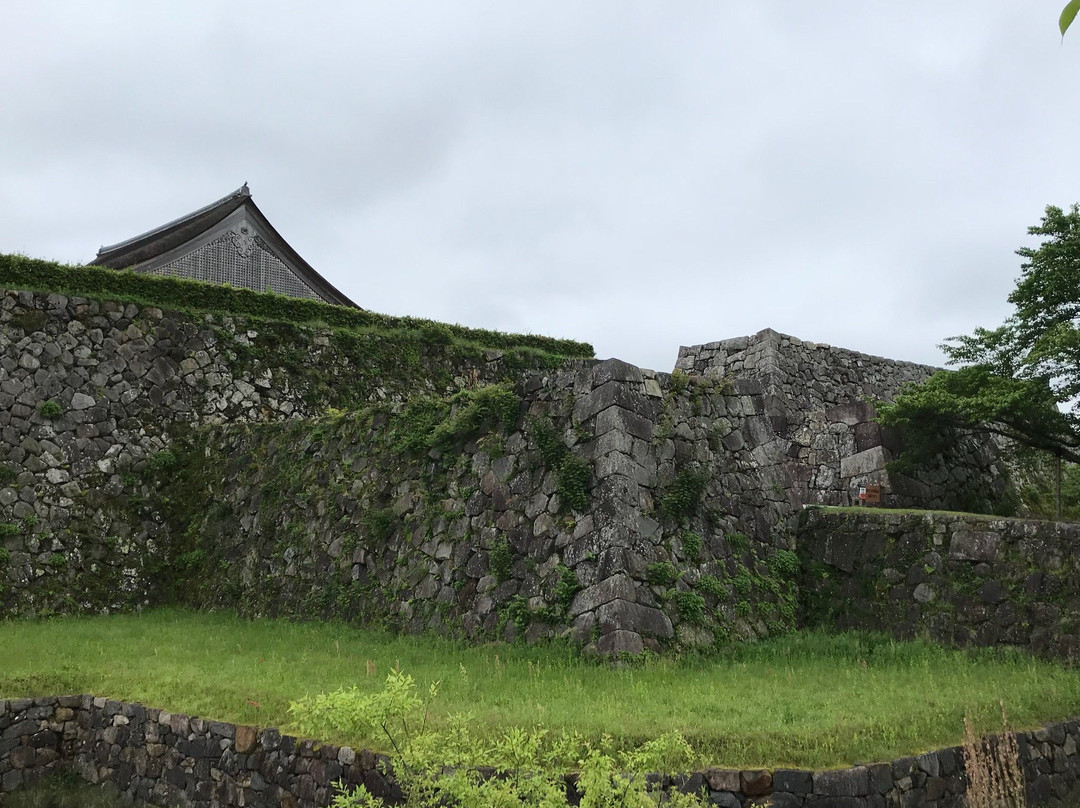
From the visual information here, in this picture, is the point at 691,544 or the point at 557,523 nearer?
the point at 557,523

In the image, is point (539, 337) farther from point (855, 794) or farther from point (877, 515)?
point (855, 794)

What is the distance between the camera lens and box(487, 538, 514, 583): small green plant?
10234mm

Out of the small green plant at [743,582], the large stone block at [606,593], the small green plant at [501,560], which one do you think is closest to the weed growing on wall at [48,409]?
the small green plant at [501,560]

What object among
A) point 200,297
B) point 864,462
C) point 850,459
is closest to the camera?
point 864,462

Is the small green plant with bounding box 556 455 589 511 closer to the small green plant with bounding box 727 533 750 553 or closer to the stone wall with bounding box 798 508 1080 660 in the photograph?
the small green plant with bounding box 727 533 750 553

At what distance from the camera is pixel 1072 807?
7.04 m

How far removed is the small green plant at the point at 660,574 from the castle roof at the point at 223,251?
12.6 m

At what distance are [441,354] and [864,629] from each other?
38.5 ft

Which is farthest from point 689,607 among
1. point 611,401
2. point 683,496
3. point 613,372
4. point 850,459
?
point 850,459

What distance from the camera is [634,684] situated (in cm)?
788

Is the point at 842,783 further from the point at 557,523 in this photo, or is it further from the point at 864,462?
the point at 864,462

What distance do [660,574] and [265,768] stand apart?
4.27 metres

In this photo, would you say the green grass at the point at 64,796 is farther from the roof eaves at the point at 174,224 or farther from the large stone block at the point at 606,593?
the roof eaves at the point at 174,224

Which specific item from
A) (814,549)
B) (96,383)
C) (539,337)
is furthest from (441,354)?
(814,549)
